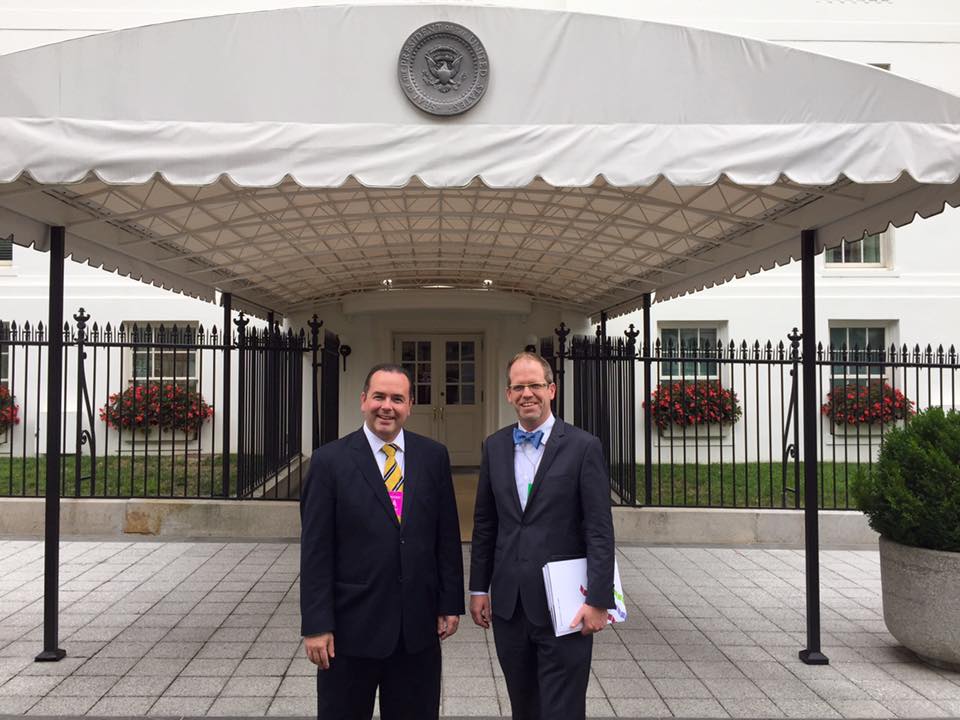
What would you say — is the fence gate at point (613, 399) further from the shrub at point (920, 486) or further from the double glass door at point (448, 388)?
the shrub at point (920, 486)

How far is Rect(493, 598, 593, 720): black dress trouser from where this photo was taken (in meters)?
2.84

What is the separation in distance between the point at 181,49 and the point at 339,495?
2.42 meters

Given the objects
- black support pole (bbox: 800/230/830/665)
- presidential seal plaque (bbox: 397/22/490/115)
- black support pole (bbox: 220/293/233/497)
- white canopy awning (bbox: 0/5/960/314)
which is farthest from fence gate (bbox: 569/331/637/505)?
presidential seal plaque (bbox: 397/22/490/115)

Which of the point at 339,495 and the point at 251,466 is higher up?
the point at 339,495

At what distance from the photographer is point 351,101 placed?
12.0 feet

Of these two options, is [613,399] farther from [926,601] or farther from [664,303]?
[926,601]

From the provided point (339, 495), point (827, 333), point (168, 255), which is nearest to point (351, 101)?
point (339, 495)

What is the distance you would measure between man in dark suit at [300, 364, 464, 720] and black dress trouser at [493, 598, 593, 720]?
0.82 ft

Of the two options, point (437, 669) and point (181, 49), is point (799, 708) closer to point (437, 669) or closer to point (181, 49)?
point (437, 669)

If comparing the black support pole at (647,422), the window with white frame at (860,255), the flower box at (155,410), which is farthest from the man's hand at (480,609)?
the window with white frame at (860,255)

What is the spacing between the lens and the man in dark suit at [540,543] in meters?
2.86

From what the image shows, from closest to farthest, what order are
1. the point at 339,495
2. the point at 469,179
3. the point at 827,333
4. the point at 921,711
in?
the point at 339,495 → the point at 469,179 → the point at 921,711 → the point at 827,333

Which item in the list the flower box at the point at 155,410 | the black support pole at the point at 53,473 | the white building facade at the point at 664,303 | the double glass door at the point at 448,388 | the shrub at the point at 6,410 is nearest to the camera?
the black support pole at the point at 53,473

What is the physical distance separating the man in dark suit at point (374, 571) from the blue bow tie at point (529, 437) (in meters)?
0.39
